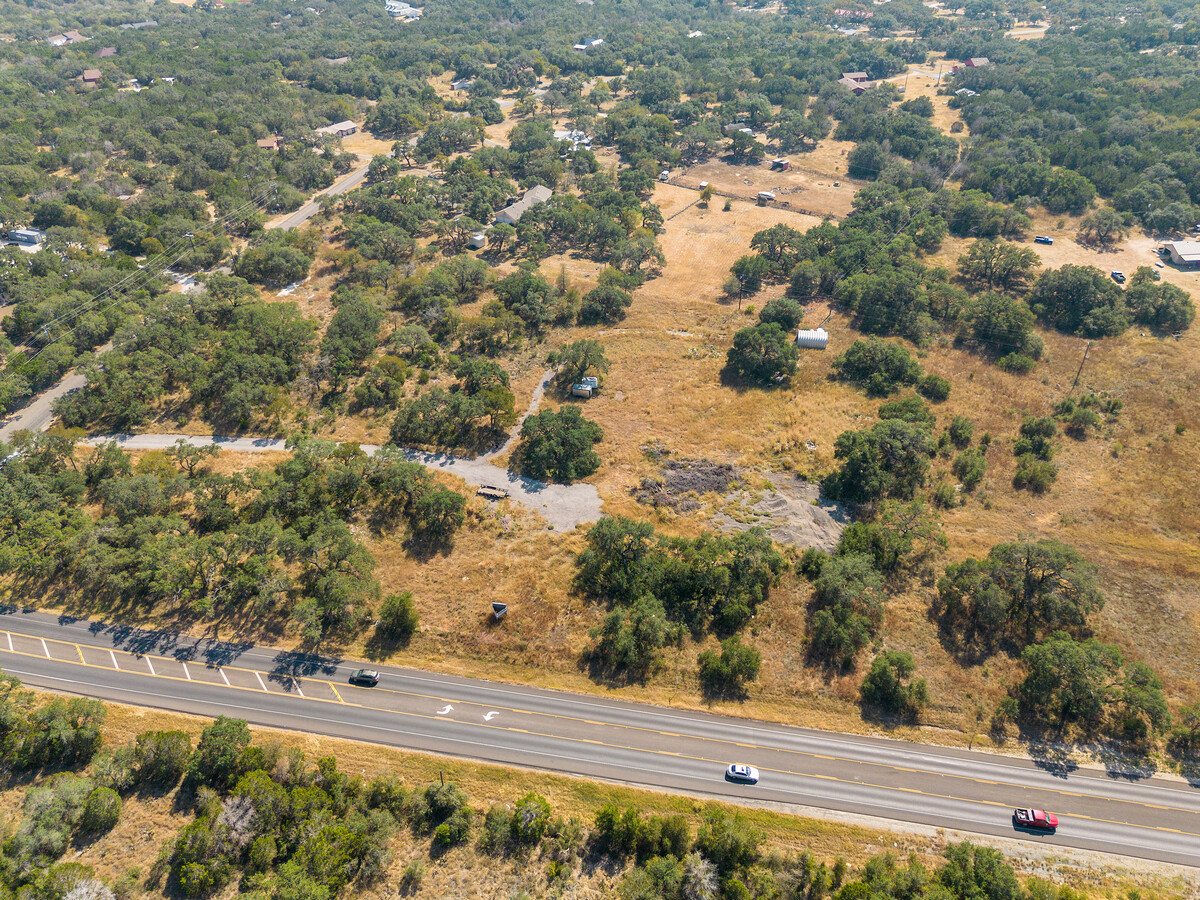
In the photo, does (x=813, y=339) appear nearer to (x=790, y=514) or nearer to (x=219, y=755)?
(x=790, y=514)

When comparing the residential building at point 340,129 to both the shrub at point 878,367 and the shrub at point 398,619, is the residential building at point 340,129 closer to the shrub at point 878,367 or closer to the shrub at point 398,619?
the shrub at point 878,367

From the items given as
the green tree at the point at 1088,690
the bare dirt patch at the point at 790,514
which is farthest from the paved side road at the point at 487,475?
the green tree at the point at 1088,690

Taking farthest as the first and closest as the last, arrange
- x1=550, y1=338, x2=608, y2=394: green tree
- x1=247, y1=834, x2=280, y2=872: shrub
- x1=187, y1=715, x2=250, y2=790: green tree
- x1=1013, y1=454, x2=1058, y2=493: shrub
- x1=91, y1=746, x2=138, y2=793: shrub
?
x1=550, y1=338, x2=608, y2=394: green tree < x1=1013, y1=454, x2=1058, y2=493: shrub < x1=187, y1=715, x2=250, y2=790: green tree < x1=91, y1=746, x2=138, y2=793: shrub < x1=247, y1=834, x2=280, y2=872: shrub

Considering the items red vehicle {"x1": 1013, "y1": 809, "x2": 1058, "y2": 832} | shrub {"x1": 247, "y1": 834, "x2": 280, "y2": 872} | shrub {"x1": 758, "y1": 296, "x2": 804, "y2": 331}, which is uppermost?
shrub {"x1": 758, "y1": 296, "x2": 804, "y2": 331}

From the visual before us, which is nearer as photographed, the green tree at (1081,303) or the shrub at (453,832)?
the shrub at (453,832)

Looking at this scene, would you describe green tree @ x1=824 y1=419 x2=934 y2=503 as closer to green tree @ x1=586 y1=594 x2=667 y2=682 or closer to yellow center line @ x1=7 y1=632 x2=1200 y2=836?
green tree @ x1=586 y1=594 x2=667 y2=682

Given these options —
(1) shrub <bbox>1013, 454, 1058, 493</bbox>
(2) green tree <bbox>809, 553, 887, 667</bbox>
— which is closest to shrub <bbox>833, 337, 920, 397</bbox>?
(1) shrub <bbox>1013, 454, 1058, 493</bbox>

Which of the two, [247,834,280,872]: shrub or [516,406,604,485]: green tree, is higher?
[516,406,604,485]: green tree
